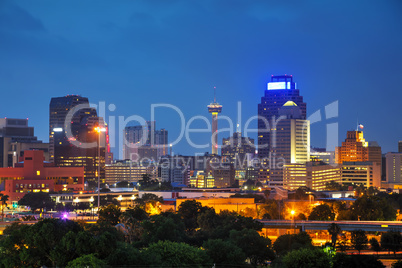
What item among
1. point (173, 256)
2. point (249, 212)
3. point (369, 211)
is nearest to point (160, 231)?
point (173, 256)

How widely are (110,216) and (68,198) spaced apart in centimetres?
4050

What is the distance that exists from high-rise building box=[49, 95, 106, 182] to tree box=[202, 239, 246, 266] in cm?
11764

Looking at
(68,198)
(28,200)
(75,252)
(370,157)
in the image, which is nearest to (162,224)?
(75,252)

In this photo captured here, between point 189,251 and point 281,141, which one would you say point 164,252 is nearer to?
point 189,251

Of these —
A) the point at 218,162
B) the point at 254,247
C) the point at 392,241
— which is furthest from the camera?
the point at 218,162

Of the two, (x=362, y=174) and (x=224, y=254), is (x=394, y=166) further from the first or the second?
(x=224, y=254)

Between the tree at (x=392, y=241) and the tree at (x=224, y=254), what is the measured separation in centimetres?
1613

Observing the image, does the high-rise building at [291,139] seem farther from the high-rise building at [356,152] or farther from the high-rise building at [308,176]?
the high-rise building at [356,152]

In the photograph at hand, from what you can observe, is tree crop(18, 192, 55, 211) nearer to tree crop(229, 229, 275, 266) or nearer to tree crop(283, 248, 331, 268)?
tree crop(229, 229, 275, 266)

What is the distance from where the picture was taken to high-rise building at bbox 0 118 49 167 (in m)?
159

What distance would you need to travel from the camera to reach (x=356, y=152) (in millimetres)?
165500

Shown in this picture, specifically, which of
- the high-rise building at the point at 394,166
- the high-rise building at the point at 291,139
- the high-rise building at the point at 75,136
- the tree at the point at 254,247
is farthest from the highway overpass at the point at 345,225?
the high-rise building at the point at 394,166

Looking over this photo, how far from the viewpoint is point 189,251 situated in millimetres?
32594

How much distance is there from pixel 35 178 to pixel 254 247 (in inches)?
2753
